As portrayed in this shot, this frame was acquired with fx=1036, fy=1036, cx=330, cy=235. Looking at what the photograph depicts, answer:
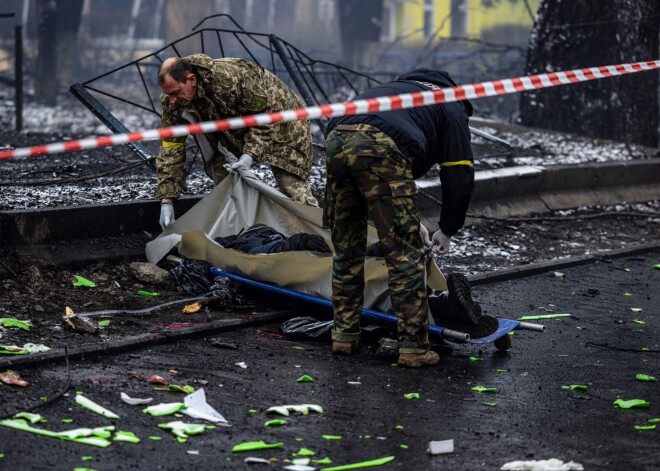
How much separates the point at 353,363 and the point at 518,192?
522cm

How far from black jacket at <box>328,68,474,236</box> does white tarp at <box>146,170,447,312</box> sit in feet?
2.89

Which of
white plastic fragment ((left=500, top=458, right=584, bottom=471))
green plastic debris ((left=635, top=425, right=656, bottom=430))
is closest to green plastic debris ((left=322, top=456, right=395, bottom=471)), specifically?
white plastic fragment ((left=500, top=458, right=584, bottom=471))

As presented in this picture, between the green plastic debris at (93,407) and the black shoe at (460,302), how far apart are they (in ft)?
6.53

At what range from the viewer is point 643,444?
4254 mm

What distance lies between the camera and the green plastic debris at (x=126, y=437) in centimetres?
401

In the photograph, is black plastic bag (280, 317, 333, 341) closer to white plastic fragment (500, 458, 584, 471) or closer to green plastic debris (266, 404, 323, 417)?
green plastic debris (266, 404, 323, 417)

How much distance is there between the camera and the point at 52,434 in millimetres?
3994

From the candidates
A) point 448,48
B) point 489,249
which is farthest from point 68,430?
point 448,48

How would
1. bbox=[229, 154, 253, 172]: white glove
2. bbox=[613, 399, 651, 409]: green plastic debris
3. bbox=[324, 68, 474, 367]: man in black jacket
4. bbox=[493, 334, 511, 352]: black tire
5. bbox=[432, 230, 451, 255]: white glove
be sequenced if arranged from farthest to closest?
bbox=[229, 154, 253, 172]: white glove < bbox=[493, 334, 511, 352]: black tire < bbox=[432, 230, 451, 255]: white glove < bbox=[324, 68, 474, 367]: man in black jacket < bbox=[613, 399, 651, 409]: green plastic debris

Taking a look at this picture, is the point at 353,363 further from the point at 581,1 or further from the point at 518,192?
the point at 581,1

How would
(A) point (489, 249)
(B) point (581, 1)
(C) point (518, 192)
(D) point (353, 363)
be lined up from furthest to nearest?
(B) point (581, 1) < (C) point (518, 192) < (A) point (489, 249) < (D) point (353, 363)

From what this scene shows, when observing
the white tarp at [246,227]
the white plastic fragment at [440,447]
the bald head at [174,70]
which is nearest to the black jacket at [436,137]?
the white tarp at [246,227]

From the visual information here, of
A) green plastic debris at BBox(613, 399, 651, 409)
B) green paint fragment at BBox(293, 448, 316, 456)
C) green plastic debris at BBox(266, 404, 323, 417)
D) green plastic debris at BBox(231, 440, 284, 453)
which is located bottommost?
green plastic debris at BBox(613, 399, 651, 409)

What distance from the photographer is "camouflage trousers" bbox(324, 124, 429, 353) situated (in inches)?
199
